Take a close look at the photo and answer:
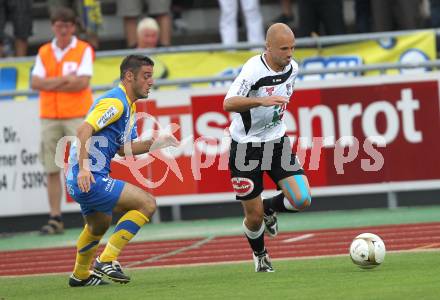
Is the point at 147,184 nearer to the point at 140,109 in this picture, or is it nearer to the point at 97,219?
the point at 140,109

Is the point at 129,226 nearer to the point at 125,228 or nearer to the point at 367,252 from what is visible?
the point at 125,228

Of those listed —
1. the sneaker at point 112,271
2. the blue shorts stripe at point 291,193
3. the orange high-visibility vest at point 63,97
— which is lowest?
the sneaker at point 112,271

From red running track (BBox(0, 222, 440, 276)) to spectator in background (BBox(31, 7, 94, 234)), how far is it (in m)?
1.54

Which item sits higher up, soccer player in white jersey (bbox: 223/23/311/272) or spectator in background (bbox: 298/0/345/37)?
spectator in background (bbox: 298/0/345/37)

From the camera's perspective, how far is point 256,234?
34.7 ft

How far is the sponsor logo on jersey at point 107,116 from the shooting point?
9.80 metres

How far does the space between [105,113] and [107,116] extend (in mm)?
29

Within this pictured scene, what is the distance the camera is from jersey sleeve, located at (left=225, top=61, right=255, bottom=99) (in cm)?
1028

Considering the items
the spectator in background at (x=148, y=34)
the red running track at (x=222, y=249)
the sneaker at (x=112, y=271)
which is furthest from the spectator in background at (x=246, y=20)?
the sneaker at (x=112, y=271)

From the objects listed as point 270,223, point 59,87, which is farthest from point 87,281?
point 59,87

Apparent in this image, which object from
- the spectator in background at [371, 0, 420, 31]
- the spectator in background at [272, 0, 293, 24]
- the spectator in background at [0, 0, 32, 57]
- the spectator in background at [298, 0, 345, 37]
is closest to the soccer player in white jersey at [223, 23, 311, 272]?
the spectator in background at [298, 0, 345, 37]

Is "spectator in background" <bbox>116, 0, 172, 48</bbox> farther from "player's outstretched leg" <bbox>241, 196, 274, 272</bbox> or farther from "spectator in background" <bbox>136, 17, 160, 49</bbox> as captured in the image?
"player's outstretched leg" <bbox>241, 196, 274, 272</bbox>

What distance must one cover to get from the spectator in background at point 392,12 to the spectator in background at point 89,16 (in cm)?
402

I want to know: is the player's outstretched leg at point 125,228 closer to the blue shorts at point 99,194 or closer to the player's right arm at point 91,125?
the blue shorts at point 99,194
